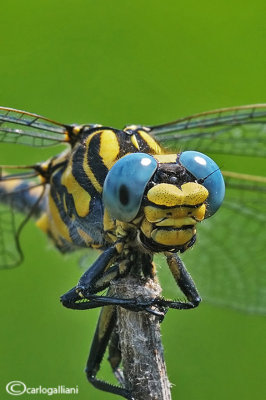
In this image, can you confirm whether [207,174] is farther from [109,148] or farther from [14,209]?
[14,209]

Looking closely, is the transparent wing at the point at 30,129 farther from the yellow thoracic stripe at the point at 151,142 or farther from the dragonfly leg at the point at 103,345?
the dragonfly leg at the point at 103,345

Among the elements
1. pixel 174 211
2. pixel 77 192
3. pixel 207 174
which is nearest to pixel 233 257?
pixel 77 192

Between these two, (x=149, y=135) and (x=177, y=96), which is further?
(x=177, y=96)

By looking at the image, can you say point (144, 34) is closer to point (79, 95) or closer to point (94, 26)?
point (94, 26)

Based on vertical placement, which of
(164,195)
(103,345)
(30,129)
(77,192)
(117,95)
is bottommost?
(103,345)

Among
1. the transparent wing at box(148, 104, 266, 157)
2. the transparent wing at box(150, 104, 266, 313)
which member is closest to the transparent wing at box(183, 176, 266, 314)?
the transparent wing at box(150, 104, 266, 313)

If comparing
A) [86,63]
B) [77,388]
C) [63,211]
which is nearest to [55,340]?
[77,388]

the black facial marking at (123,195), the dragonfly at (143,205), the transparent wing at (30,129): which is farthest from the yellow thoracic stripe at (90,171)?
the black facial marking at (123,195)
